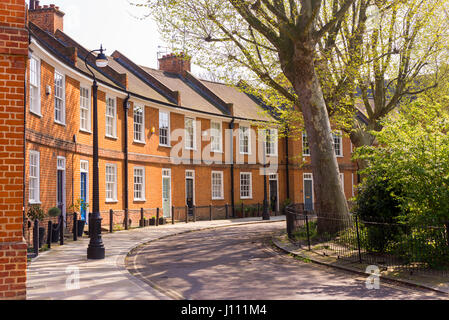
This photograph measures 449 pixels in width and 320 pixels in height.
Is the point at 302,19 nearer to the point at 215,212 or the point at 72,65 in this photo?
the point at 72,65

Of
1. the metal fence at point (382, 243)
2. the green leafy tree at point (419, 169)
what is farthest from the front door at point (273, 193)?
the green leafy tree at point (419, 169)

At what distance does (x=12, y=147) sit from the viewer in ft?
23.0

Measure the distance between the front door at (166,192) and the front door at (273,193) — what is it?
29.9 feet

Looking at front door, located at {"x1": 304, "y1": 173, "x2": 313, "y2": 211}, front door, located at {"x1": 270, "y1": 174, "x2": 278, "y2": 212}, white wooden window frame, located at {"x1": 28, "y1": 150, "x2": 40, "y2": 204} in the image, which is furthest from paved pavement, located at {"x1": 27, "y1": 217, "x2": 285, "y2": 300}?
Answer: front door, located at {"x1": 304, "y1": 173, "x2": 313, "y2": 211}

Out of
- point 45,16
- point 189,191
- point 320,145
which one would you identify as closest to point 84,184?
point 45,16

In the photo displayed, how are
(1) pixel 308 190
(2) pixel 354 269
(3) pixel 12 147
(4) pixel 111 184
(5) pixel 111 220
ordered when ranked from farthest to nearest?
(1) pixel 308 190 → (4) pixel 111 184 → (5) pixel 111 220 → (2) pixel 354 269 → (3) pixel 12 147

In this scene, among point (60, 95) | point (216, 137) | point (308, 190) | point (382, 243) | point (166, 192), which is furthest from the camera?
point (308, 190)

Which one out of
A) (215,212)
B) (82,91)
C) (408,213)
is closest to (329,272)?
(408,213)

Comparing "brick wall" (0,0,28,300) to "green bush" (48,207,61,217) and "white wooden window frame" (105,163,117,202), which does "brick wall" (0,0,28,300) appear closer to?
"green bush" (48,207,61,217)

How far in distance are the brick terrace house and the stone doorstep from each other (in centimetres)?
826

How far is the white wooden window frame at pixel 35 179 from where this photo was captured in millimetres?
15725

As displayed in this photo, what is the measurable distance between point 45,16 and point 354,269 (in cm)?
1860

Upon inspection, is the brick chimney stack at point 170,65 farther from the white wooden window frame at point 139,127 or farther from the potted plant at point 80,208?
the potted plant at point 80,208

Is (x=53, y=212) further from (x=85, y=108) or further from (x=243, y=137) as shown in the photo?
(x=243, y=137)
